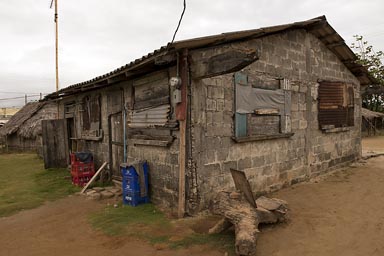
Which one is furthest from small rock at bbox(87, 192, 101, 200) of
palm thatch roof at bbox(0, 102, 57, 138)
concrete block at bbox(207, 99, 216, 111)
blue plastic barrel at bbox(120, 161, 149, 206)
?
palm thatch roof at bbox(0, 102, 57, 138)

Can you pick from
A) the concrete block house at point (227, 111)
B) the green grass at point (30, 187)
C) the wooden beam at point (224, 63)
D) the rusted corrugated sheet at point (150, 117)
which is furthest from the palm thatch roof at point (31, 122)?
the wooden beam at point (224, 63)

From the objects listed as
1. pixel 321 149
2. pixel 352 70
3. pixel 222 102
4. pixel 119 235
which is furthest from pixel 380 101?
pixel 119 235

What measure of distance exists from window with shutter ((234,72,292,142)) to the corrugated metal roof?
3.20 feet

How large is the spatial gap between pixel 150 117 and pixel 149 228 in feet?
7.94

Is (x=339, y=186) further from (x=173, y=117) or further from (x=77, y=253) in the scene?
(x=77, y=253)

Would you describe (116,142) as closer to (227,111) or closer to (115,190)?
(115,190)

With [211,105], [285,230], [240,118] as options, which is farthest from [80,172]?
[285,230]

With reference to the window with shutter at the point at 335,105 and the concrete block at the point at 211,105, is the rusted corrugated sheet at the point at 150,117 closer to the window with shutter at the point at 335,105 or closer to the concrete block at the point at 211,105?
the concrete block at the point at 211,105

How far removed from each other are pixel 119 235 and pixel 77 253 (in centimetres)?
75

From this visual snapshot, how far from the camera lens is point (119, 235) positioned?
4824 millimetres

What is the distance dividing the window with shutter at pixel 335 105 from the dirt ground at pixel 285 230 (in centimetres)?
253

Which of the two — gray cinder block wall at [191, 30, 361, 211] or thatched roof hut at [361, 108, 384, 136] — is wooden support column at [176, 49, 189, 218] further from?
thatched roof hut at [361, 108, 384, 136]

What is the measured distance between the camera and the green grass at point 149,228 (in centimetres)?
438

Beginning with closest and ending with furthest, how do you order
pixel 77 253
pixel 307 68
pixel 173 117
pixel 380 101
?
pixel 77 253 → pixel 173 117 → pixel 307 68 → pixel 380 101
